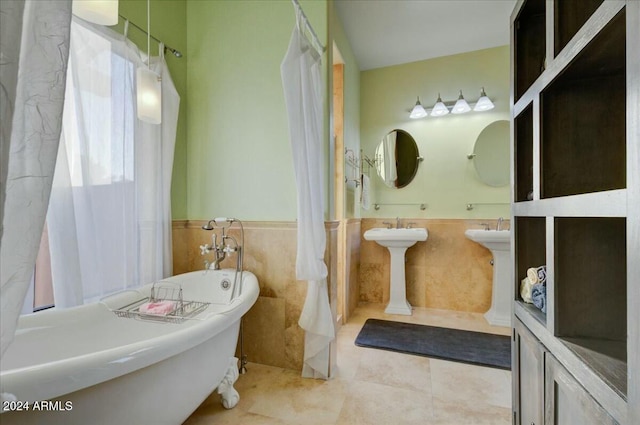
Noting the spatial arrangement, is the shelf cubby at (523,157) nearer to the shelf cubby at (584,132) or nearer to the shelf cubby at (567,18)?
the shelf cubby at (584,132)

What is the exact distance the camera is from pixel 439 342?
2246mm

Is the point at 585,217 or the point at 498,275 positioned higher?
the point at 585,217

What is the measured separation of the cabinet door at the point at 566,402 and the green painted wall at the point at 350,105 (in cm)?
207

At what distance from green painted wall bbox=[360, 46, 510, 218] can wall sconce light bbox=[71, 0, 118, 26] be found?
8.76ft

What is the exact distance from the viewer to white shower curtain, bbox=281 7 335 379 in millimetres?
1569

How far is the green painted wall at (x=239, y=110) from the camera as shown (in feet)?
6.33

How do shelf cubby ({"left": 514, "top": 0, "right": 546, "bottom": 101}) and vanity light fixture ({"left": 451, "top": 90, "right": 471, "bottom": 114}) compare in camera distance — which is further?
vanity light fixture ({"left": 451, "top": 90, "right": 471, "bottom": 114})

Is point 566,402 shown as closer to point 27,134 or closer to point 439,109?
point 27,134

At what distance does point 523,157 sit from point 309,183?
1063 mm

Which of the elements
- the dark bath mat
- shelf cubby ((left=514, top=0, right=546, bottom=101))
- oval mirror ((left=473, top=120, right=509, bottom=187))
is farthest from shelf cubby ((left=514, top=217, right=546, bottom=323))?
oval mirror ((left=473, top=120, right=509, bottom=187))

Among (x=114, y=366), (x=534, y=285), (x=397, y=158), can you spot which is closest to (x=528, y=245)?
(x=534, y=285)

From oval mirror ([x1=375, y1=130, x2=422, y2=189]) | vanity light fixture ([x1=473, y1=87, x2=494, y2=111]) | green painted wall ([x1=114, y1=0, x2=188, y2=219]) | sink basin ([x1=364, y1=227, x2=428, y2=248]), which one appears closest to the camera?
green painted wall ([x1=114, y1=0, x2=188, y2=219])

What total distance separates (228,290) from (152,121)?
1.15 meters

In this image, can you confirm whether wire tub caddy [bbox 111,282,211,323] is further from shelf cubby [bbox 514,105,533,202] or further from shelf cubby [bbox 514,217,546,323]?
shelf cubby [bbox 514,105,533,202]
